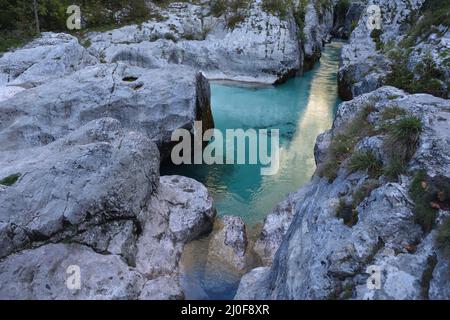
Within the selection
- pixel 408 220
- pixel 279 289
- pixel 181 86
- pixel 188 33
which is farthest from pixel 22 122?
pixel 188 33

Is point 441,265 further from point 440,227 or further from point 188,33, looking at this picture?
point 188,33

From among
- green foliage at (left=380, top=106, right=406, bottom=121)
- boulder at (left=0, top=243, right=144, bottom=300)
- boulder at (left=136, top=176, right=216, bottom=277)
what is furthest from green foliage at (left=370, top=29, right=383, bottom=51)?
boulder at (left=0, top=243, right=144, bottom=300)

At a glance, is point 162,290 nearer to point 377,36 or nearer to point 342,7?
point 377,36

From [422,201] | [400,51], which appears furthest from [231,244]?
[400,51]

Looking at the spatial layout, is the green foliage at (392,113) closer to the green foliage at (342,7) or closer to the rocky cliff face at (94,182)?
the rocky cliff face at (94,182)

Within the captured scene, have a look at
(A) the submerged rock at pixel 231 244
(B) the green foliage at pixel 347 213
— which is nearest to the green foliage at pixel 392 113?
(B) the green foliage at pixel 347 213
